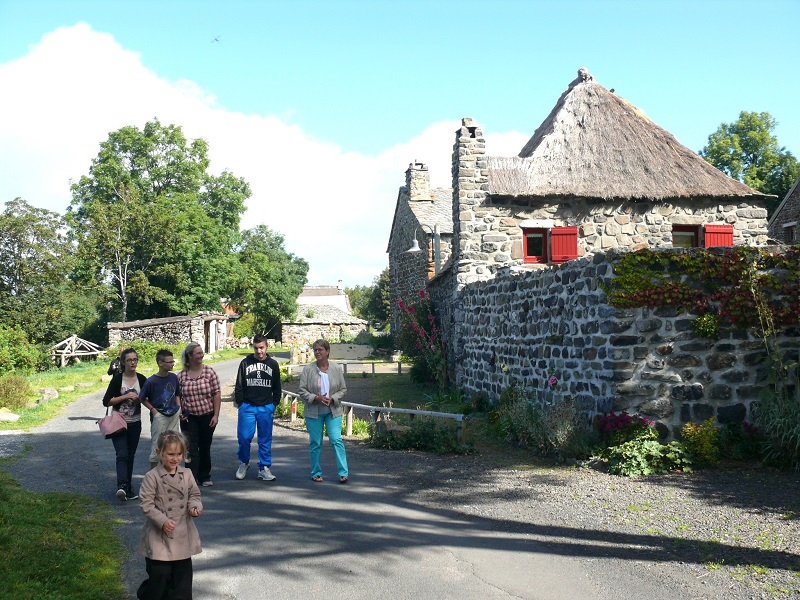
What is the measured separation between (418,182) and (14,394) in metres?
19.3

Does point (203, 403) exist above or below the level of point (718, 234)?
below

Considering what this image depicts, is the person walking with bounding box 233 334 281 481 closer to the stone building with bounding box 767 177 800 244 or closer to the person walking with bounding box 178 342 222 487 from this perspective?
the person walking with bounding box 178 342 222 487

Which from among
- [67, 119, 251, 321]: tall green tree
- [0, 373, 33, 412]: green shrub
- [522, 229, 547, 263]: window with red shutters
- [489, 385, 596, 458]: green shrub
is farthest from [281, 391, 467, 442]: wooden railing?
[67, 119, 251, 321]: tall green tree

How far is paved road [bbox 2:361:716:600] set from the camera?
506 cm

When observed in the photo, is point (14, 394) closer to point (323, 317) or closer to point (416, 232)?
point (416, 232)

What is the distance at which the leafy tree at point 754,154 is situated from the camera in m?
36.5

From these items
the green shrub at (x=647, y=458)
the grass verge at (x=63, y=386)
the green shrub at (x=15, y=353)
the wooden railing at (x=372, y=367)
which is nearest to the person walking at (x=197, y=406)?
the green shrub at (x=647, y=458)

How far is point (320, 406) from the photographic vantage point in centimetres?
870

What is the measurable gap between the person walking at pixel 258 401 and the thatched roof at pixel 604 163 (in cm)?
969

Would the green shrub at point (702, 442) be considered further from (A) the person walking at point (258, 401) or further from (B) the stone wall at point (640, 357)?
(A) the person walking at point (258, 401)

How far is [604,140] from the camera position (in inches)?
721

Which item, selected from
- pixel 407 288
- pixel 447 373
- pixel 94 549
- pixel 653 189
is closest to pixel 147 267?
pixel 407 288

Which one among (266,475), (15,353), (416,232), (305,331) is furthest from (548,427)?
(305,331)

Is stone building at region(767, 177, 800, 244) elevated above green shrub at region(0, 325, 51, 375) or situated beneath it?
elevated above
